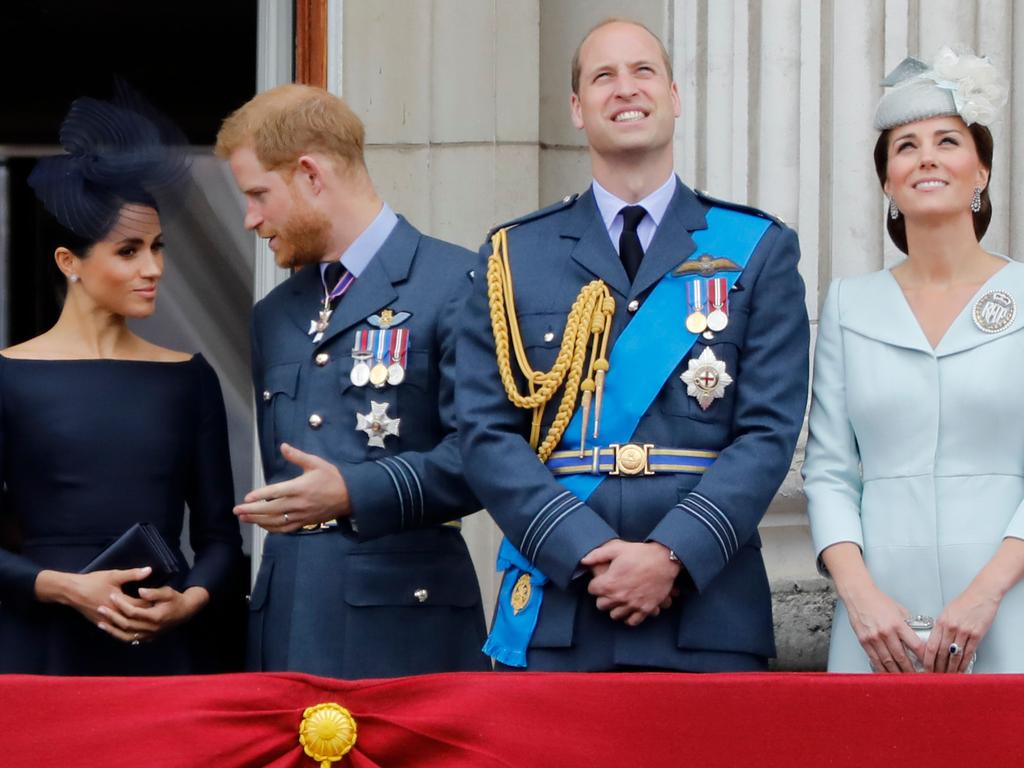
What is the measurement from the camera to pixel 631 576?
10.5 ft

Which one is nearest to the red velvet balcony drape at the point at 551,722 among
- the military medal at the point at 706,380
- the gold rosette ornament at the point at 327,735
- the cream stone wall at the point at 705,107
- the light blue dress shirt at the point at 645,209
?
the gold rosette ornament at the point at 327,735

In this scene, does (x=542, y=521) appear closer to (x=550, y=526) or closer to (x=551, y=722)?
(x=550, y=526)

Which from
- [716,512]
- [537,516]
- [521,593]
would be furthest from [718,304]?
[521,593]

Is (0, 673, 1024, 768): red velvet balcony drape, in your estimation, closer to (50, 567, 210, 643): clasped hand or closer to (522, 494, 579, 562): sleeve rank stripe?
(522, 494, 579, 562): sleeve rank stripe

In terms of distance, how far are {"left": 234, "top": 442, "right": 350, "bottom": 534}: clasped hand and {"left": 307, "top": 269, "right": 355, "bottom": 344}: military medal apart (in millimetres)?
337

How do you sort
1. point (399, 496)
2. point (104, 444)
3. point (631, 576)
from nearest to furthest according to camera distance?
point (631, 576) < point (399, 496) < point (104, 444)

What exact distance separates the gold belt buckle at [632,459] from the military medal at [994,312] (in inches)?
23.9

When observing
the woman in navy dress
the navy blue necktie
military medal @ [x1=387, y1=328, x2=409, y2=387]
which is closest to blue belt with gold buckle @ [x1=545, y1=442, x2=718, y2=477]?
the navy blue necktie

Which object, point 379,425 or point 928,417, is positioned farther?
point 379,425

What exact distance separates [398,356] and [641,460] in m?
0.67

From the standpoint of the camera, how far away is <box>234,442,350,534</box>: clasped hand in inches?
142

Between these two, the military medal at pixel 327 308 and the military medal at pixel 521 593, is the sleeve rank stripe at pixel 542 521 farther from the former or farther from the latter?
the military medal at pixel 327 308

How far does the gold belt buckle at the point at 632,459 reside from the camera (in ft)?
11.0

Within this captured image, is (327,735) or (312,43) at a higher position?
(312,43)
